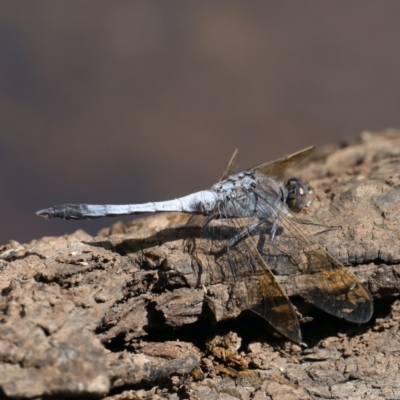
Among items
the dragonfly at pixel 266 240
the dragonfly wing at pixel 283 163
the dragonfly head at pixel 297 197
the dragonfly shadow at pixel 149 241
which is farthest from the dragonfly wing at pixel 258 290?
the dragonfly wing at pixel 283 163

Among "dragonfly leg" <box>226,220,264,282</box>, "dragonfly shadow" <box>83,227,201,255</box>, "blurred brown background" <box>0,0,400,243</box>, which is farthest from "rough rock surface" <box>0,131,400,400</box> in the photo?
"blurred brown background" <box>0,0,400,243</box>

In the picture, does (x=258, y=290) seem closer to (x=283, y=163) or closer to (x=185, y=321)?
(x=185, y=321)

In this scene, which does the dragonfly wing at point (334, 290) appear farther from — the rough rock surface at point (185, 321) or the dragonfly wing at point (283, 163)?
the dragonfly wing at point (283, 163)

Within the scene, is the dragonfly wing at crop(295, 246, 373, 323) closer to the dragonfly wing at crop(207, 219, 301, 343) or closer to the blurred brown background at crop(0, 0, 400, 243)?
the dragonfly wing at crop(207, 219, 301, 343)

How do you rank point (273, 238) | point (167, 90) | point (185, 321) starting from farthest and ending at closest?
point (167, 90), point (273, 238), point (185, 321)

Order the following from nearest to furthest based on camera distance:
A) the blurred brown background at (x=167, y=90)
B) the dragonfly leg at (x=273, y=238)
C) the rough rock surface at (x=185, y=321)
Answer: the rough rock surface at (x=185, y=321) < the dragonfly leg at (x=273, y=238) < the blurred brown background at (x=167, y=90)

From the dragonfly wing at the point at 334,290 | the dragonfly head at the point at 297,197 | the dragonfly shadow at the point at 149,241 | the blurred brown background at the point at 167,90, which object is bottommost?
the dragonfly wing at the point at 334,290

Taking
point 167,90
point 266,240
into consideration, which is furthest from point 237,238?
point 167,90
